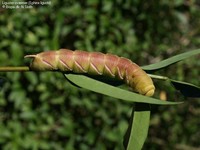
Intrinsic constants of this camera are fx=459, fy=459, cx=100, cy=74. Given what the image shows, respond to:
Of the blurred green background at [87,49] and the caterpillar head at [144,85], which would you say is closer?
the caterpillar head at [144,85]

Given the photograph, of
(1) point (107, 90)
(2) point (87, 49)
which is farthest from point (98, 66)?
(2) point (87, 49)

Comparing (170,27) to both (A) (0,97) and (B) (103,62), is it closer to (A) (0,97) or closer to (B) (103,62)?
(A) (0,97)

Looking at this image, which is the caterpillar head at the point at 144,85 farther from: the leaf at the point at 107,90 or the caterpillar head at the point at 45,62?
the caterpillar head at the point at 45,62

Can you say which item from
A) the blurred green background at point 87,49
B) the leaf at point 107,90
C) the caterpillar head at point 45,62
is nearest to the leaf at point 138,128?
the leaf at point 107,90

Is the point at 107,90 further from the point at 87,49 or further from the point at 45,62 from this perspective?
the point at 87,49

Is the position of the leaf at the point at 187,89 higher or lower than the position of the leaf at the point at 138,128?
higher

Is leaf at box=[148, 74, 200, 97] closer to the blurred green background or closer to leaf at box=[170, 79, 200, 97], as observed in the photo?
leaf at box=[170, 79, 200, 97]

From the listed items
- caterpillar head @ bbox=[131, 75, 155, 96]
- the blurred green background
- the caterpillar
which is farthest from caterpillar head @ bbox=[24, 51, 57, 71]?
the blurred green background
